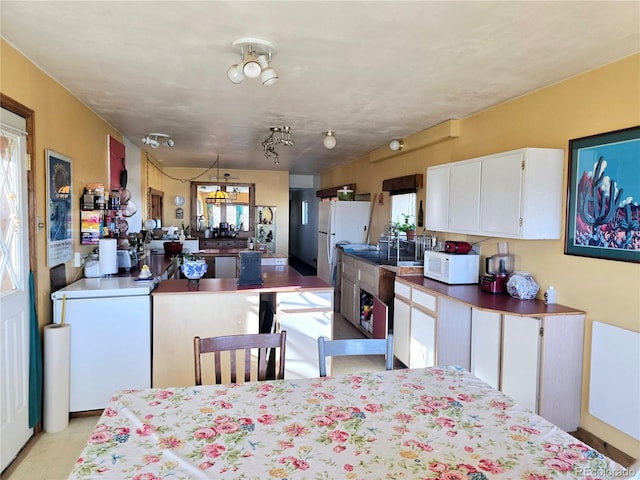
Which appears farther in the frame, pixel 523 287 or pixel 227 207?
pixel 227 207

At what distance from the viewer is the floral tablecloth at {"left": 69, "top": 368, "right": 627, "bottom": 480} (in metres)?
1.13

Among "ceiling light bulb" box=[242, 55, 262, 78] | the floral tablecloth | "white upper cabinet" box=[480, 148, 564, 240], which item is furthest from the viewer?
"white upper cabinet" box=[480, 148, 564, 240]

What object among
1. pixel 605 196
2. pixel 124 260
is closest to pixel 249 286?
pixel 124 260

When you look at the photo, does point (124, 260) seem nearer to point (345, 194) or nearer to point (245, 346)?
point (245, 346)

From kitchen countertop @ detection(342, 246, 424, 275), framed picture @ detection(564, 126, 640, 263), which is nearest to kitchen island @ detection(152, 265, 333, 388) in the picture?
kitchen countertop @ detection(342, 246, 424, 275)

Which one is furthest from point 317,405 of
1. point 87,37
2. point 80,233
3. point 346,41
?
point 80,233

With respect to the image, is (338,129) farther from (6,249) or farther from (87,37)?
(6,249)

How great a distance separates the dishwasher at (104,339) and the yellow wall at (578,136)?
2.99 metres

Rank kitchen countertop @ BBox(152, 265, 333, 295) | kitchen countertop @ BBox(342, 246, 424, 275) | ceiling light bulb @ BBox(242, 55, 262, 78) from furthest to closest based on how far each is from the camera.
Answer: kitchen countertop @ BBox(342, 246, 424, 275) → kitchen countertop @ BBox(152, 265, 333, 295) → ceiling light bulb @ BBox(242, 55, 262, 78)

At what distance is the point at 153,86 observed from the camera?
3.12 metres

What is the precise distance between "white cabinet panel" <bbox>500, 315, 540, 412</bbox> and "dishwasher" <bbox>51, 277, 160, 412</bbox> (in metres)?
2.61

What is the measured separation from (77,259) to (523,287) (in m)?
3.63

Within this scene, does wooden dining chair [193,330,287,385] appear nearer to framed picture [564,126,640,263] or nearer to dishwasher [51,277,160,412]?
dishwasher [51,277,160,412]

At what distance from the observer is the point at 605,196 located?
8.26ft
